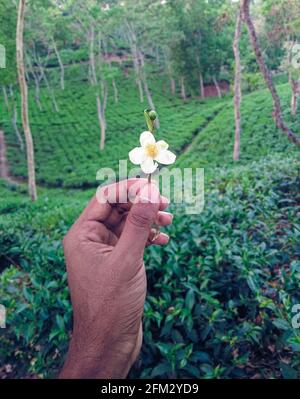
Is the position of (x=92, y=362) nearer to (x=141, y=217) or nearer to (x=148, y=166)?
(x=141, y=217)

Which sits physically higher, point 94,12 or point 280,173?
point 94,12

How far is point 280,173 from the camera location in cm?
364

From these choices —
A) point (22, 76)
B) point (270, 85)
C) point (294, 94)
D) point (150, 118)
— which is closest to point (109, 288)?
point (150, 118)

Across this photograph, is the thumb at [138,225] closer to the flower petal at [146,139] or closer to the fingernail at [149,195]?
the fingernail at [149,195]

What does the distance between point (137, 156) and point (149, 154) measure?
0.03 m

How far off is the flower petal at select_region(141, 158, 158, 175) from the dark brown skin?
0.15 metres

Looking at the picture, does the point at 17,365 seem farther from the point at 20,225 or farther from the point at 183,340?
the point at 20,225

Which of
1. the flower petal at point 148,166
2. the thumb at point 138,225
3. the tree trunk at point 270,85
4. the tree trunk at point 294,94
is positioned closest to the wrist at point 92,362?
the thumb at point 138,225

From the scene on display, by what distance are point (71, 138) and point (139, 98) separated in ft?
17.7

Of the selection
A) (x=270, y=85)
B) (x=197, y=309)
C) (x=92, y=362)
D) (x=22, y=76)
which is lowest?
(x=197, y=309)

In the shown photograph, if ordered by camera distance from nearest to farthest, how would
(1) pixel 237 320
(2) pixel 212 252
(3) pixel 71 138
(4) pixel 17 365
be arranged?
(1) pixel 237 320 → (4) pixel 17 365 → (2) pixel 212 252 → (3) pixel 71 138

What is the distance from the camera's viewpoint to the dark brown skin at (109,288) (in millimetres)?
1016

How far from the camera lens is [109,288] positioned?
1033 mm
